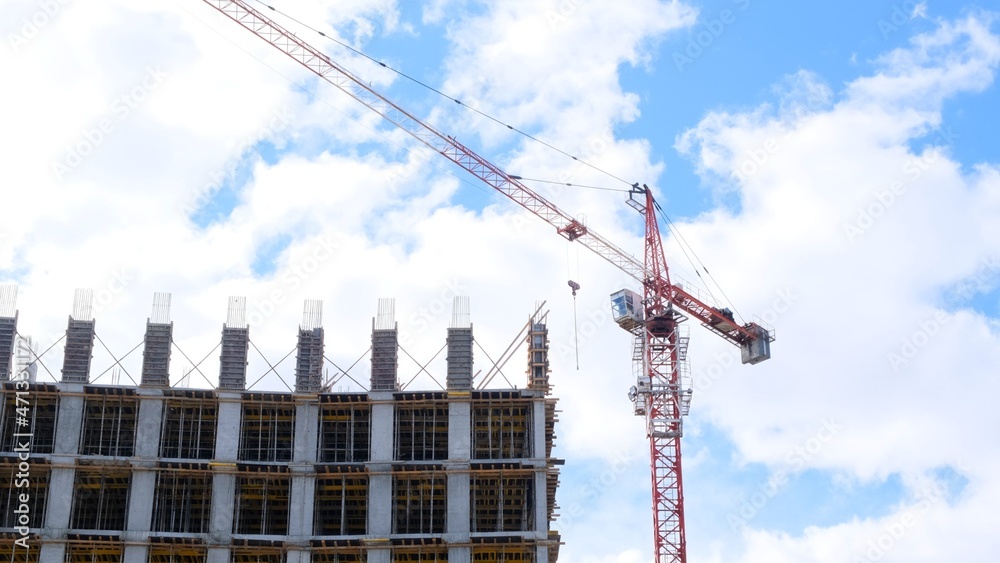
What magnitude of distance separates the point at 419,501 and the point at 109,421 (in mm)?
15064

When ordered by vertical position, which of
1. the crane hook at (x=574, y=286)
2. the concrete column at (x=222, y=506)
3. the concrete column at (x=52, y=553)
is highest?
the crane hook at (x=574, y=286)

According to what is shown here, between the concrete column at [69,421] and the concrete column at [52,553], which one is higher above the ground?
the concrete column at [69,421]

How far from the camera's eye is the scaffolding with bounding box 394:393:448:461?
5969 centimetres

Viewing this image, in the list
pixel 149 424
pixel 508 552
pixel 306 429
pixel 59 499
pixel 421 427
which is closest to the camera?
pixel 59 499

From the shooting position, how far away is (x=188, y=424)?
60.7m

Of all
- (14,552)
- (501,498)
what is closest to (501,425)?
(501,498)

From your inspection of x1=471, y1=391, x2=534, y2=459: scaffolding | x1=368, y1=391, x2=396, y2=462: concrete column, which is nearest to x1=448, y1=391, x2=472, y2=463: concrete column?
x1=471, y1=391, x2=534, y2=459: scaffolding

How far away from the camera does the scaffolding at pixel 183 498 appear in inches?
2280

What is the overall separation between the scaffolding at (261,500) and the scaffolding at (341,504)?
1.73 m

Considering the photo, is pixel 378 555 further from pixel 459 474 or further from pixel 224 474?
pixel 224 474

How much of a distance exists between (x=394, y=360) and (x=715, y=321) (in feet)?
95.2

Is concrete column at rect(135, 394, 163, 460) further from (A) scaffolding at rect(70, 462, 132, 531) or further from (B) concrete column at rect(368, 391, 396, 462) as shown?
(B) concrete column at rect(368, 391, 396, 462)

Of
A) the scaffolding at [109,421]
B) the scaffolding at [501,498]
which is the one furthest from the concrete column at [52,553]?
the scaffolding at [501,498]

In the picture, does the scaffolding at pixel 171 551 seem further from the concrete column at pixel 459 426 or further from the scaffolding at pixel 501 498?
the scaffolding at pixel 501 498
